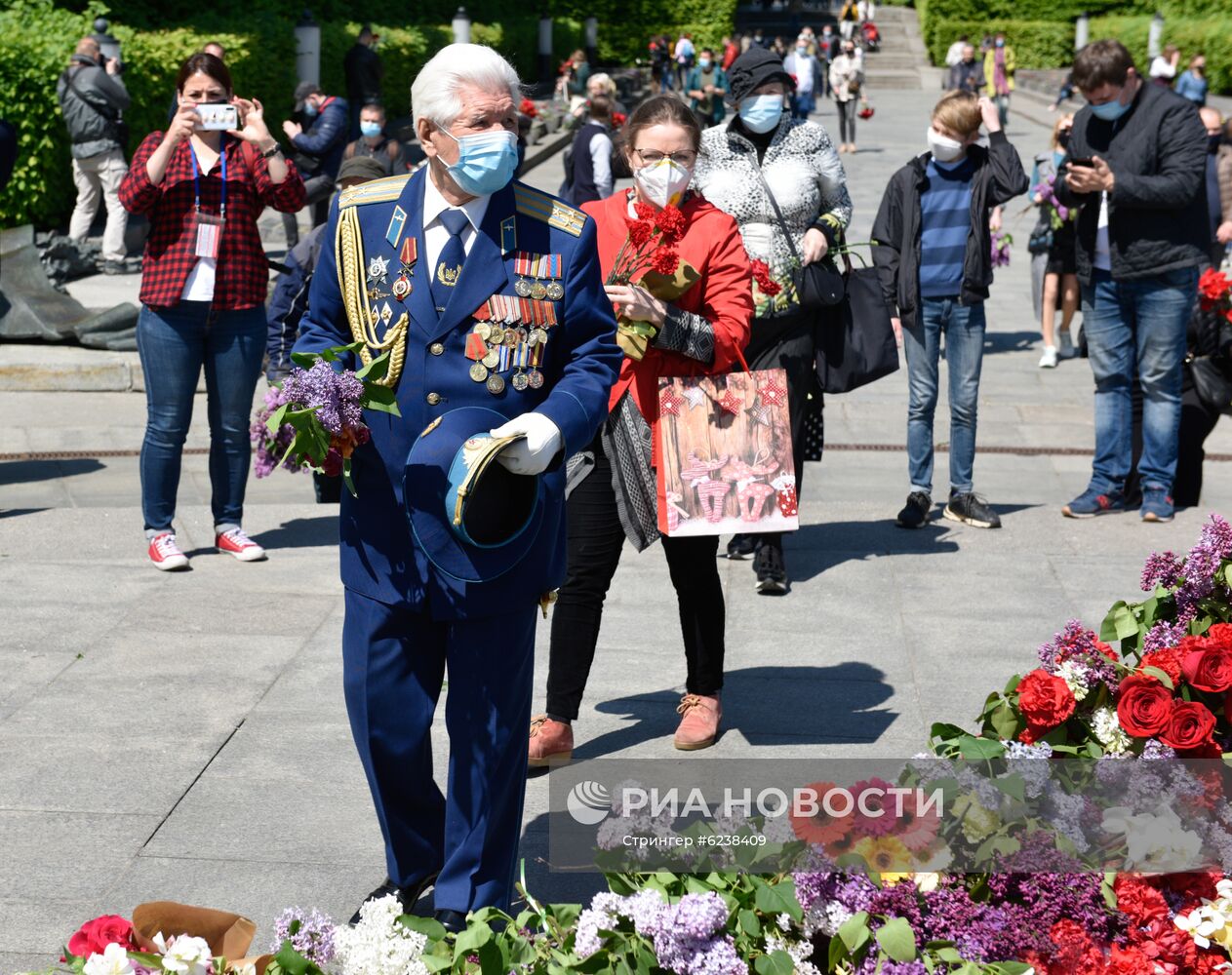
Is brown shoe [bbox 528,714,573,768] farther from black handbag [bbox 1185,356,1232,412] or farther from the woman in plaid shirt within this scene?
black handbag [bbox 1185,356,1232,412]

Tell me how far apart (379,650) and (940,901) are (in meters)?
1.31

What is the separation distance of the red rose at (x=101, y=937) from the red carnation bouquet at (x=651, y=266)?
219 centimetres

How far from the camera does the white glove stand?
11.0 feet

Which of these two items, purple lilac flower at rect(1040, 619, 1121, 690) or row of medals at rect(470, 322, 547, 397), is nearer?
row of medals at rect(470, 322, 547, 397)

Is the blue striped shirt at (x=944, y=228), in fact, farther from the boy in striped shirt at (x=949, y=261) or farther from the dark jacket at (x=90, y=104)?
the dark jacket at (x=90, y=104)

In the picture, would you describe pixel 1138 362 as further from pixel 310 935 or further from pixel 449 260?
pixel 310 935

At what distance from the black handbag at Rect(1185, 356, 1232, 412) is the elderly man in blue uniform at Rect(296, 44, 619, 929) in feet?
16.7

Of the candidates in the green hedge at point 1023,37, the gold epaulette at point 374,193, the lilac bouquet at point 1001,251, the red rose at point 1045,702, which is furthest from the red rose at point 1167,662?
the green hedge at point 1023,37

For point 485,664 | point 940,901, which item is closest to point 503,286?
point 485,664

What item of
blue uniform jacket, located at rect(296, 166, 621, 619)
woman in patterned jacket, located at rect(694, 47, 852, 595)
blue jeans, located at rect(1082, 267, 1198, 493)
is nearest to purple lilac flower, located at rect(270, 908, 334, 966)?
blue uniform jacket, located at rect(296, 166, 621, 619)

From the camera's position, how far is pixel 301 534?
7.44 m

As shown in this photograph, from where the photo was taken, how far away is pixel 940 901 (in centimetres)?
308

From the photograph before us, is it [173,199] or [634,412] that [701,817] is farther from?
[173,199]

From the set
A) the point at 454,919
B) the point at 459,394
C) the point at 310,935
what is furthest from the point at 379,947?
the point at 459,394
